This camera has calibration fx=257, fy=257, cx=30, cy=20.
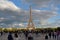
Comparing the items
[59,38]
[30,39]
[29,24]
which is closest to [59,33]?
[59,38]

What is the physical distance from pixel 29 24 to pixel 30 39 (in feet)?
233

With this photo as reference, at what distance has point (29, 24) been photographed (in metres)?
100

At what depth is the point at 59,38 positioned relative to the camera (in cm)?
3262

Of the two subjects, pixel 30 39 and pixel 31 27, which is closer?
pixel 30 39

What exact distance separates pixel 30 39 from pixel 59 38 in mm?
5008

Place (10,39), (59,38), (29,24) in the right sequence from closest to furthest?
(10,39) < (59,38) < (29,24)

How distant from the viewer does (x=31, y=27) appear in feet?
344

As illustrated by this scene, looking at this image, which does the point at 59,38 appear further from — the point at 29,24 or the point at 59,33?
the point at 29,24

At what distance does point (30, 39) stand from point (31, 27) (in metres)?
75.7

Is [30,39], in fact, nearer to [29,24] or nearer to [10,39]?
[10,39]

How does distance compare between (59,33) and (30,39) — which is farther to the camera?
(59,33)

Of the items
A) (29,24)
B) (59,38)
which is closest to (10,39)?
(59,38)

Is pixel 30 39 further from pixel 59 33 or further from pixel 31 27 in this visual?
pixel 31 27

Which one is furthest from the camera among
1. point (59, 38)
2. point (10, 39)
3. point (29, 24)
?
point (29, 24)
